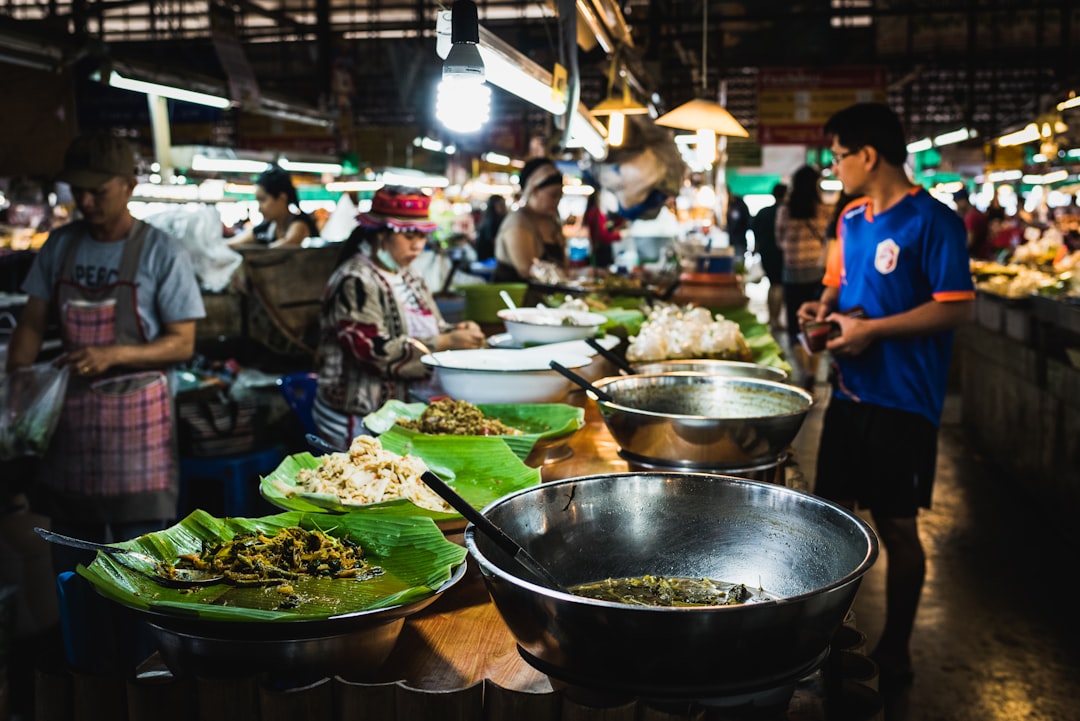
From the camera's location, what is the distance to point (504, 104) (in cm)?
2023

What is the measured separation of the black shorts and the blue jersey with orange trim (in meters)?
0.05

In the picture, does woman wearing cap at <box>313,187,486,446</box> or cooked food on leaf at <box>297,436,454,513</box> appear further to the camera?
woman wearing cap at <box>313,187,486,446</box>

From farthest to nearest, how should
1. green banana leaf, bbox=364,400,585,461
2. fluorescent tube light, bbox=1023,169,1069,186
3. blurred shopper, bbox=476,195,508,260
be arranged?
fluorescent tube light, bbox=1023,169,1069,186
blurred shopper, bbox=476,195,508,260
green banana leaf, bbox=364,400,585,461

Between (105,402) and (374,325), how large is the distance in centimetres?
103

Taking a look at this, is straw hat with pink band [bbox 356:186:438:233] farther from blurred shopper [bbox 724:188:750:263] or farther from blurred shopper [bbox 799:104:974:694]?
blurred shopper [bbox 724:188:750:263]

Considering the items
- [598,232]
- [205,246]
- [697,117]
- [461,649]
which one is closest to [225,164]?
[205,246]

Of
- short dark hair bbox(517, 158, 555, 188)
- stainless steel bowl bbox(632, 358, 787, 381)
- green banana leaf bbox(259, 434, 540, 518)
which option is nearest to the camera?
green banana leaf bbox(259, 434, 540, 518)

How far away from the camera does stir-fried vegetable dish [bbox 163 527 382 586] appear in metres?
1.48

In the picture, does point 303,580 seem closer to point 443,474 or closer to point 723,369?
point 443,474

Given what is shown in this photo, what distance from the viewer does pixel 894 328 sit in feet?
10.8

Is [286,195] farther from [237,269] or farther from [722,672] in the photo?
[722,672]

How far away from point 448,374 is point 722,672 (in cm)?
188

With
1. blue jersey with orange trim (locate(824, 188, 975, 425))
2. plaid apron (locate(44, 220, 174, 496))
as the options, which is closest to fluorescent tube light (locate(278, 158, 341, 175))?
plaid apron (locate(44, 220, 174, 496))

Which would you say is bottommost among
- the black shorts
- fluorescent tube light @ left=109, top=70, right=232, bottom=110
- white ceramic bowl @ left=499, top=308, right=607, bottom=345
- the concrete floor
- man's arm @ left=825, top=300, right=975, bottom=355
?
the concrete floor
